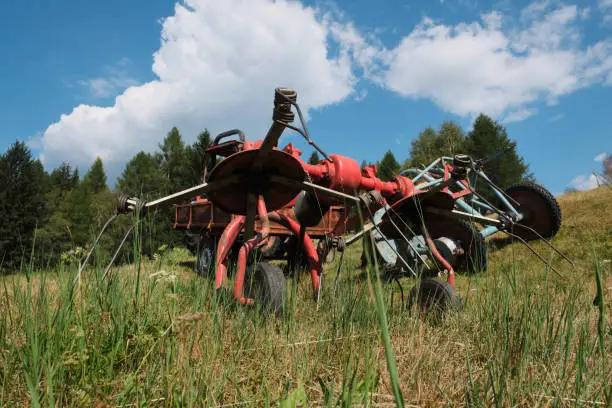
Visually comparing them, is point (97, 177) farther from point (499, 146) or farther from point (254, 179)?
point (254, 179)

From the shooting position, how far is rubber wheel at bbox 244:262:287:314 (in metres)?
2.11

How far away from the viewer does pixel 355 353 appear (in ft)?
4.92

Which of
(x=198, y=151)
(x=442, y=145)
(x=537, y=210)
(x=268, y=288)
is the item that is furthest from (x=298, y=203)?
(x=198, y=151)

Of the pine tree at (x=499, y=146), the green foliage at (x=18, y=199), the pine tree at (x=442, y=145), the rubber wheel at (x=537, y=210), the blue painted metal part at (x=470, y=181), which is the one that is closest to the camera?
the pine tree at (x=442, y=145)

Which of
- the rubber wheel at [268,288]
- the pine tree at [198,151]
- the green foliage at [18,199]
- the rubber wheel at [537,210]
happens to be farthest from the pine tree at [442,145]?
the pine tree at [198,151]

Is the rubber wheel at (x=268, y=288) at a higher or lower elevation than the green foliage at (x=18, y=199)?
lower

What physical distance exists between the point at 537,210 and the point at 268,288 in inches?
227

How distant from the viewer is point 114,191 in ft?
80.1

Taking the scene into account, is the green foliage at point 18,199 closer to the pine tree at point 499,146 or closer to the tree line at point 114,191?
the tree line at point 114,191

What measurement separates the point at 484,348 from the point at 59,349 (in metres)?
1.61

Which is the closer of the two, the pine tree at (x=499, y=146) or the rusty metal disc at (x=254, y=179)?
the rusty metal disc at (x=254, y=179)

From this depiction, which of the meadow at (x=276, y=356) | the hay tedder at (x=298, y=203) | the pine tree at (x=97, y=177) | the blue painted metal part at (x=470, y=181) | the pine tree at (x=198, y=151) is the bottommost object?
the meadow at (x=276, y=356)

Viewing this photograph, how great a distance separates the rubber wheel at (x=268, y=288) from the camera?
6.93 ft

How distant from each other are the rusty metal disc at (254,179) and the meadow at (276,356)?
1.75 ft
